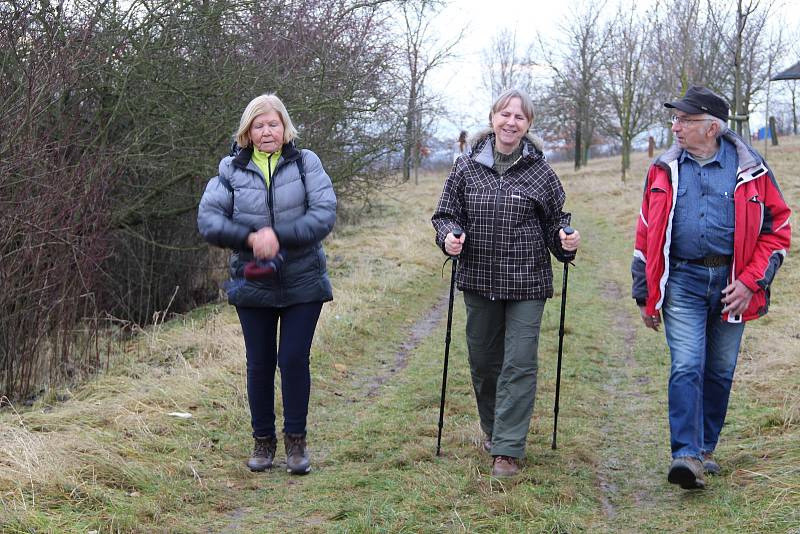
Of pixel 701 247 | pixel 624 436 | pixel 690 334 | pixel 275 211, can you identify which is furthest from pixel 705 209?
pixel 275 211

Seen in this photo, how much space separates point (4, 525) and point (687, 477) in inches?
124

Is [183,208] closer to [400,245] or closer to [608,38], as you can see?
[400,245]

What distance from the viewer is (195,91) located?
10.2 meters

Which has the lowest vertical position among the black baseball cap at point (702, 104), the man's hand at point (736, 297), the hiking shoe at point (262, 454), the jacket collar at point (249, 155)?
the hiking shoe at point (262, 454)

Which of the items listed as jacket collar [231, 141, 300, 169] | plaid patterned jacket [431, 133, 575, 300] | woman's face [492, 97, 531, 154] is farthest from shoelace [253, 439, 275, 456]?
woman's face [492, 97, 531, 154]

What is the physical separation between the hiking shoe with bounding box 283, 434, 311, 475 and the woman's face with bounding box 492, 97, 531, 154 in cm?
201

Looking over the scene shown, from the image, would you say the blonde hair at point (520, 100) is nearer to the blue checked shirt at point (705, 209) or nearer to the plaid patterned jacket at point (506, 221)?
the plaid patterned jacket at point (506, 221)

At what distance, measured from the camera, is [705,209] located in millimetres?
4383

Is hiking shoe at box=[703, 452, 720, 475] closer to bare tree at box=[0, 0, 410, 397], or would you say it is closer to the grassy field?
the grassy field

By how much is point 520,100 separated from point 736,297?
5.07 ft

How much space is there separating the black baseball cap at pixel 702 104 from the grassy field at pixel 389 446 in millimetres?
1863

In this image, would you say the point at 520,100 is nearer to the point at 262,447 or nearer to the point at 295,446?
the point at 295,446

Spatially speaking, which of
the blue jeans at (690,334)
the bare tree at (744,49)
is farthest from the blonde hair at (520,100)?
the bare tree at (744,49)

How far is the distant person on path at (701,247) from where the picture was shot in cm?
434
